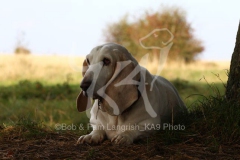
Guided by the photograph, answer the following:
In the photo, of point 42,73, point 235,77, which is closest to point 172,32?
point 42,73

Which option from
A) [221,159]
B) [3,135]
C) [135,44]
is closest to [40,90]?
[3,135]

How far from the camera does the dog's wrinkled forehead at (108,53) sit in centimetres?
333

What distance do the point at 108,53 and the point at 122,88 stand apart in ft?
1.10

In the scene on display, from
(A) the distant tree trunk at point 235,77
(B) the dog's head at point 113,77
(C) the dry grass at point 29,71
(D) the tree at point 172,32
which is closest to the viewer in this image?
(B) the dog's head at point 113,77

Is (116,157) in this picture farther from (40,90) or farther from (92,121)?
(40,90)

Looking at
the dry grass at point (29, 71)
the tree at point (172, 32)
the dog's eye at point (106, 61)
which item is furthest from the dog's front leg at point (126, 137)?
the tree at point (172, 32)

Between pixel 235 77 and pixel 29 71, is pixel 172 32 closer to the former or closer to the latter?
pixel 29 71

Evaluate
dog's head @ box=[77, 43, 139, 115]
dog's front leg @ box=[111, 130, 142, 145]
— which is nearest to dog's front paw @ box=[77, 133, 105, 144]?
dog's front leg @ box=[111, 130, 142, 145]

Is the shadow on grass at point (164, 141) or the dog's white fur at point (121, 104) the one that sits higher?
the dog's white fur at point (121, 104)

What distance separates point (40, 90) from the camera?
10.2m

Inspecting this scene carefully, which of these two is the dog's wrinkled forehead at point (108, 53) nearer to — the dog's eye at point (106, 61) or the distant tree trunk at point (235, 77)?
the dog's eye at point (106, 61)

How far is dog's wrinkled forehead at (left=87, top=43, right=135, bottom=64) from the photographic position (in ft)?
10.9

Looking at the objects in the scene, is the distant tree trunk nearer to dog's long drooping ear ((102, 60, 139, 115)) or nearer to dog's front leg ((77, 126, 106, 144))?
dog's long drooping ear ((102, 60, 139, 115))

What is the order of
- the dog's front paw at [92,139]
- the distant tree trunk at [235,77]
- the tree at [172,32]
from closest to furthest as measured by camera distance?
the dog's front paw at [92,139] < the distant tree trunk at [235,77] < the tree at [172,32]
